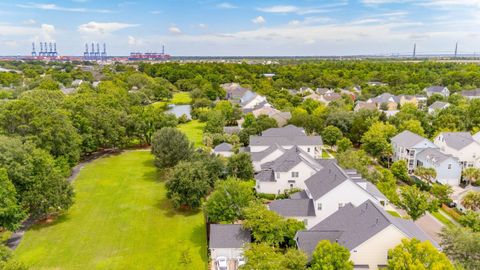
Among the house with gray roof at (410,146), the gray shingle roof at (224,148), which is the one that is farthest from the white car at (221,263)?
the house with gray roof at (410,146)

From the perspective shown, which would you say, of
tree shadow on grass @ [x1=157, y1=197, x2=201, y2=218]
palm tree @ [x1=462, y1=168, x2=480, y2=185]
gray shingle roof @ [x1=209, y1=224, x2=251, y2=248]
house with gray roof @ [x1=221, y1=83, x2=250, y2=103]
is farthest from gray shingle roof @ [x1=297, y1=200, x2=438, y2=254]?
house with gray roof @ [x1=221, y1=83, x2=250, y2=103]

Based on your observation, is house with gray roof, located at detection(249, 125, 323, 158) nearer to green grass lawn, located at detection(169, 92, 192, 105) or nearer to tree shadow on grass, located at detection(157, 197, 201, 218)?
tree shadow on grass, located at detection(157, 197, 201, 218)

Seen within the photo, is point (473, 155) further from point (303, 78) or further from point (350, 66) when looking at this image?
point (350, 66)

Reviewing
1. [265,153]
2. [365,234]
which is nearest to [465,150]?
[265,153]

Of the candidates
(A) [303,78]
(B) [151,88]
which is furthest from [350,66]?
(B) [151,88]

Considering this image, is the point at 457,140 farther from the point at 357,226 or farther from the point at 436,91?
the point at 436,91

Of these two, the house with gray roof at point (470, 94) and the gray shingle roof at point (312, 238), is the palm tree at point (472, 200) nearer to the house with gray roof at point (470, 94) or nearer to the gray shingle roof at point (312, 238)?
the gray shingle roof at point (312, 238)
